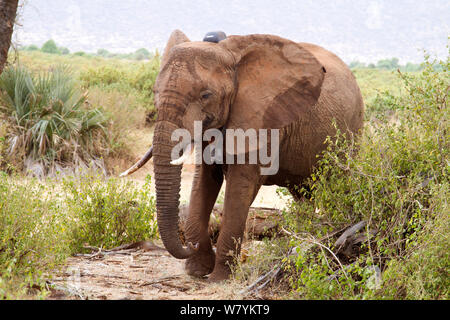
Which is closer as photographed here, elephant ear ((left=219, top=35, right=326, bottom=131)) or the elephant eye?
the elephant eye

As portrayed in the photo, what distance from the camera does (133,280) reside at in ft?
19.3

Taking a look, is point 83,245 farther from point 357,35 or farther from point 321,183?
point 357,35

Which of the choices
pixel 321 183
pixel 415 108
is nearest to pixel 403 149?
pixel 415 108

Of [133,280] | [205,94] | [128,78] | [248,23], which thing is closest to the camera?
[205,94]

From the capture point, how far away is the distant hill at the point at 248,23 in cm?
13262

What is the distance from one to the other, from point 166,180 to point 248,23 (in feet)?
457

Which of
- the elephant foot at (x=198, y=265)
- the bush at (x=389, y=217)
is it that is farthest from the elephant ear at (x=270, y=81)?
the elephant foot at (x=198, y=265)

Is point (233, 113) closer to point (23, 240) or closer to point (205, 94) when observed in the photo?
point (205, 94)

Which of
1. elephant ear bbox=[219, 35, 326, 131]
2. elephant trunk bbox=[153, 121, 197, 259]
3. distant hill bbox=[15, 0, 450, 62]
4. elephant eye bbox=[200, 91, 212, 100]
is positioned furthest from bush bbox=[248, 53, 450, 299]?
distant hill bbox=[15, 0, 450, 62]

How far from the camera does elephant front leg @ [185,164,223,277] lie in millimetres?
6184

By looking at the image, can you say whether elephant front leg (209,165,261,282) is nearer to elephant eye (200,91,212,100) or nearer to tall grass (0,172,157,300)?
elephant eye (200,91,212,100)

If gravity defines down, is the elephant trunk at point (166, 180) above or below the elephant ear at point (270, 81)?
below

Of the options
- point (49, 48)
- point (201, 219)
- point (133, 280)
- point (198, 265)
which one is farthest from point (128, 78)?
point (49, 48)

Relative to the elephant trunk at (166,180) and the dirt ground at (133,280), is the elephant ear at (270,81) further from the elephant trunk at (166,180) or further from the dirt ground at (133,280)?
the dirt ground at (133,280)
